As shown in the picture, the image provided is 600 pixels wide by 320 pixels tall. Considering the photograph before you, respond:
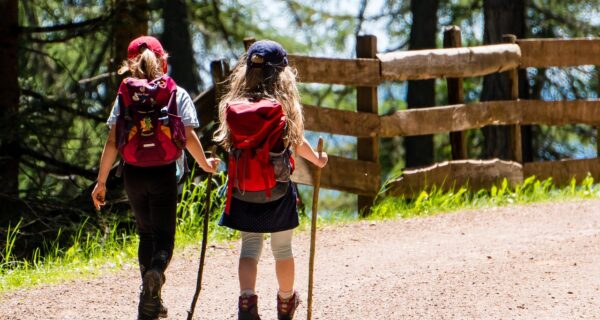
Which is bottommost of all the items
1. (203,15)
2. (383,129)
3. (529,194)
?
(529,194)

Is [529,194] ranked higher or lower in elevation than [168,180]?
lower

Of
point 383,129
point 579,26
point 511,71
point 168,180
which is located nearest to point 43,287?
point 168,180

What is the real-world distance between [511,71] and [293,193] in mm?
5990

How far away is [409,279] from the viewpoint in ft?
21.9

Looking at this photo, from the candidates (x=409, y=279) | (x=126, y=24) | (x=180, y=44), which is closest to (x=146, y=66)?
(x=409, y=279)

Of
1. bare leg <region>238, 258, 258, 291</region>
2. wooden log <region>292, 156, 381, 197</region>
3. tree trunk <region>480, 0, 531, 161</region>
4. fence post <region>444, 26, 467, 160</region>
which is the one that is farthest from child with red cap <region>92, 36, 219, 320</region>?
tree trunk <region>480, 0, 531, 161</region>

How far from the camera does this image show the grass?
747cm

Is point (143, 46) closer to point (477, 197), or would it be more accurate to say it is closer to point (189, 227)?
point (189, 227)

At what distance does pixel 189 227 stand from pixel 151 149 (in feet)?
10.2

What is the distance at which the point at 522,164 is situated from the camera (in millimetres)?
10789

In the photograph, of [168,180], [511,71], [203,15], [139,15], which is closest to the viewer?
[168,180]

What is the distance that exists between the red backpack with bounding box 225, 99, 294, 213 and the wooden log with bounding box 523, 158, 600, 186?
6.16 meters

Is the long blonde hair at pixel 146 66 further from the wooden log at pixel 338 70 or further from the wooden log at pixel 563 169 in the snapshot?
the wooden log at pixel 563 169

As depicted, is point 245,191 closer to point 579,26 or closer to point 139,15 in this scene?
point 139,15
